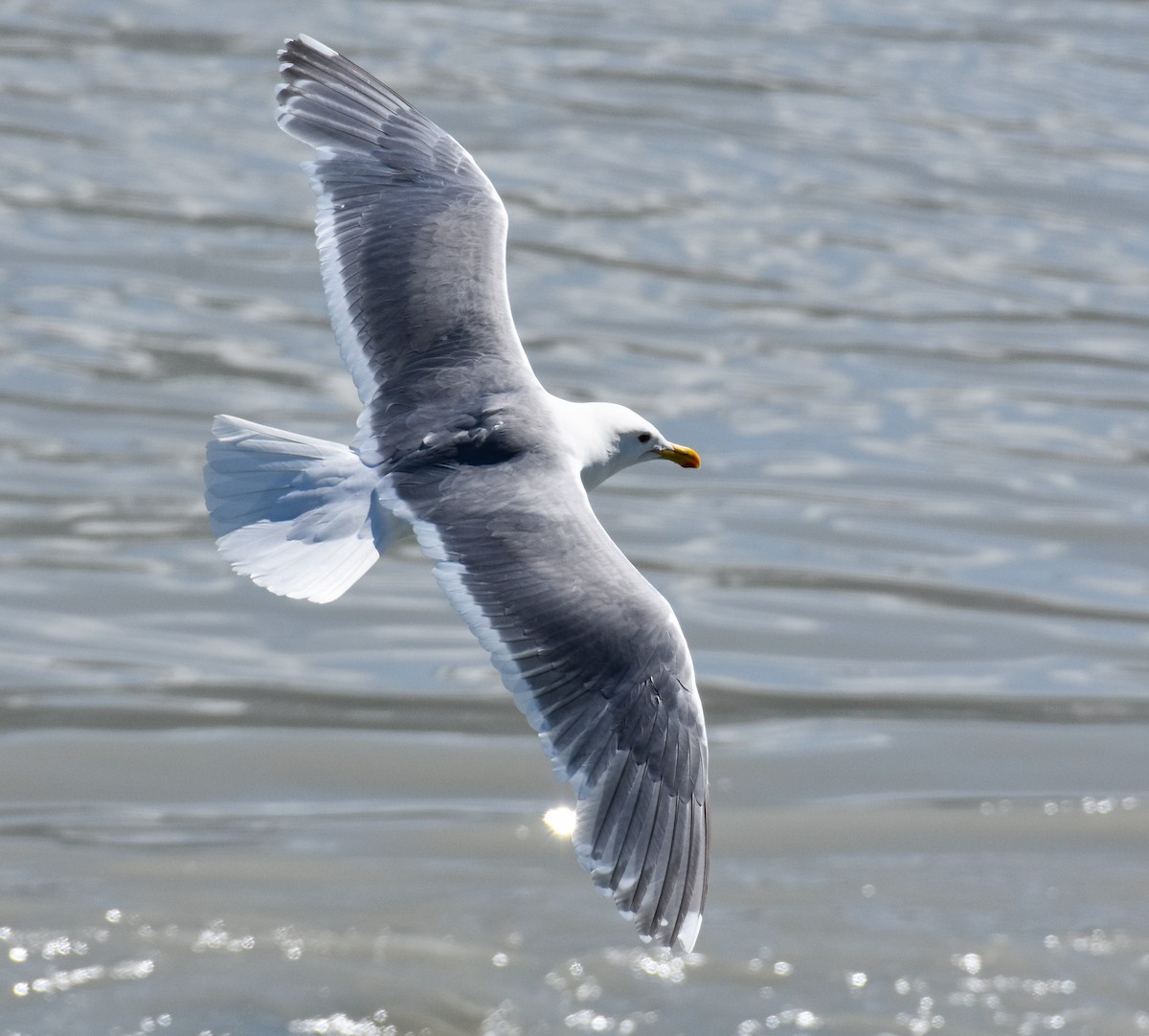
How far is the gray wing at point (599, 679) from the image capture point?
15.4 ft

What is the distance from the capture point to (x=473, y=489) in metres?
5.43

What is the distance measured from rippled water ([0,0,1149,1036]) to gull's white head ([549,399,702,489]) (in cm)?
166

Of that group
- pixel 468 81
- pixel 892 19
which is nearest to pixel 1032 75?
pixel 892 19

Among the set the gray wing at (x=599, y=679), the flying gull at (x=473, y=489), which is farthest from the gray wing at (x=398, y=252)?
the gray wing at (x=599, y=679)

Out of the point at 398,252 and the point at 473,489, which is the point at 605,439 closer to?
the point at 473,489

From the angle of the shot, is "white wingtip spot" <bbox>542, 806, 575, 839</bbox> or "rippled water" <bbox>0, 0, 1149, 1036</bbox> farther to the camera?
"white wingtip spot" <bbox>542, 806, 575, 839</bbox>

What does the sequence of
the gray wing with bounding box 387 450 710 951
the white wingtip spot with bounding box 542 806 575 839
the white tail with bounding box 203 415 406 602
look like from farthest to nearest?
Result: the white wingtip spot with bounding box 542 806 575 839 < the white tail with bounding box 203 415 406 602 < the gray wing with bounding box 387 450 710 951

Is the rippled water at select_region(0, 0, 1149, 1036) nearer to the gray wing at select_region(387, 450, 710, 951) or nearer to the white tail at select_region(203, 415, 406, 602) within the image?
the white tail at select_region(203, 415, 406, 602)

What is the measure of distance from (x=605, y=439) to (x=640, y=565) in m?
3.21

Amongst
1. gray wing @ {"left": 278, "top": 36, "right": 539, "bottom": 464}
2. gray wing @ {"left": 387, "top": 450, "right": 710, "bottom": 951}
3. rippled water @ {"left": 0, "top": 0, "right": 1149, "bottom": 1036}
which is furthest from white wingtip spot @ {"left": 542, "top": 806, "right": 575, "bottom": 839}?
gray wing @ {"left": 387, "top": 450, "right": 710, "bottom": 951}

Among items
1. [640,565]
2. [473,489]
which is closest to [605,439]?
[473,489]

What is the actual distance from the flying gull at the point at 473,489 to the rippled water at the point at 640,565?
5.38ft

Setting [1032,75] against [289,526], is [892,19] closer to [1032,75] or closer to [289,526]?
[1032,75]

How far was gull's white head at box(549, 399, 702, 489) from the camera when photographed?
5.86m
